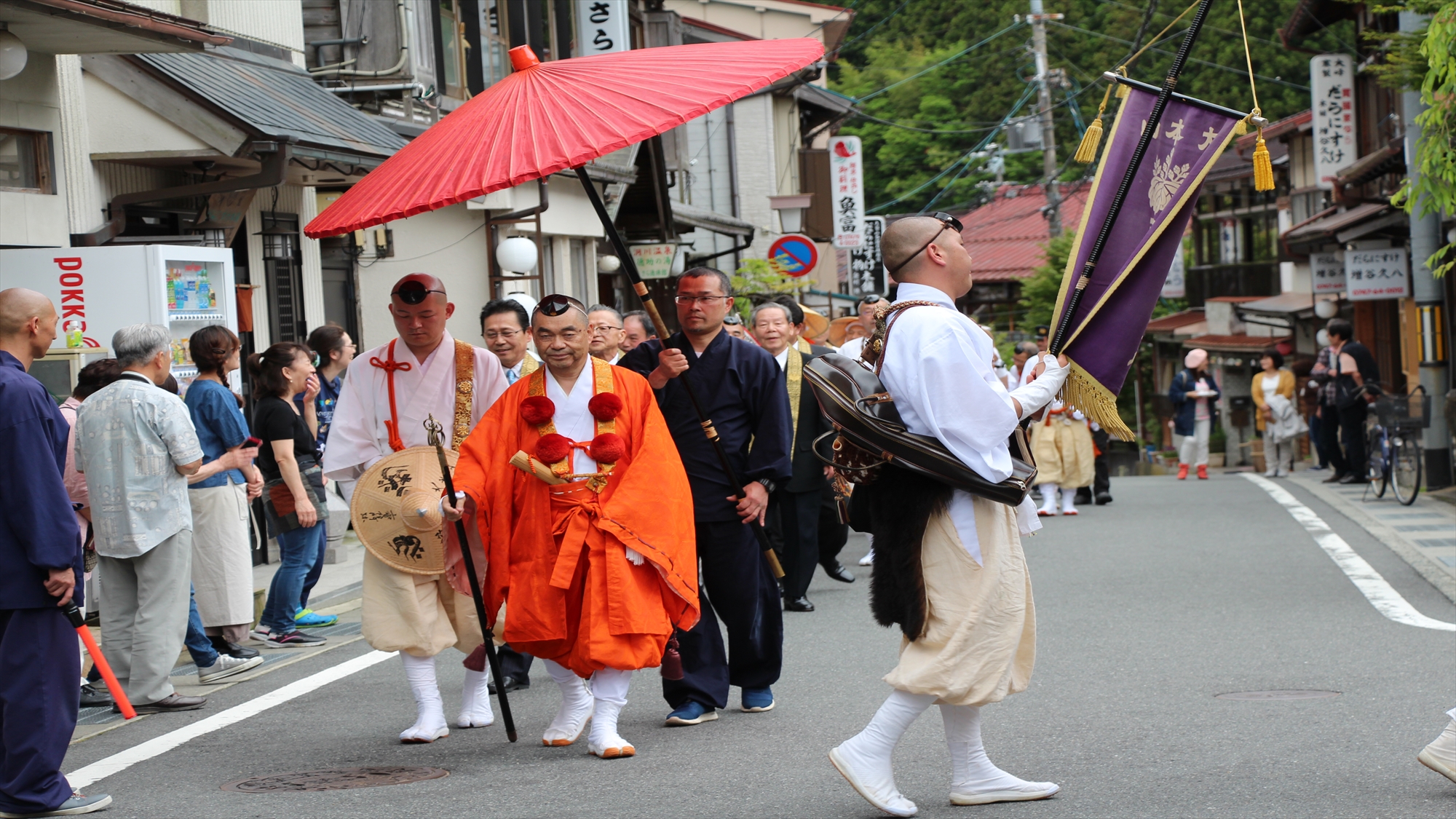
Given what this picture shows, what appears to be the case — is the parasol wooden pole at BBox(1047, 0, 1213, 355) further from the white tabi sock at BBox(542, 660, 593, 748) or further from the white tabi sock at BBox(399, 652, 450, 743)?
the white tabi sock at BBox(399, 652, 450, 743)

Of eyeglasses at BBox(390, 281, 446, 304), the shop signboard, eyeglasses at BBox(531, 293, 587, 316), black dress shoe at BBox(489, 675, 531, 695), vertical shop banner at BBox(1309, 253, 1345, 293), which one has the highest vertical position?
the shop signboard

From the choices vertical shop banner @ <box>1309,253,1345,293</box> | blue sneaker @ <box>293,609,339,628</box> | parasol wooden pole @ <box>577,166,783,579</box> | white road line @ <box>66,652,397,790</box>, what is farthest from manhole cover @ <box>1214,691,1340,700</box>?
vertical shop banner @ <box>1309,253,1345,293</box>

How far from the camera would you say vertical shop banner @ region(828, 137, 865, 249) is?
32844 mm

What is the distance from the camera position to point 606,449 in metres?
5.79

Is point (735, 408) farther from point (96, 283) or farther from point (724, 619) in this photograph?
point (96, 283)

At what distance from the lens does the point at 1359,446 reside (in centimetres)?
1861

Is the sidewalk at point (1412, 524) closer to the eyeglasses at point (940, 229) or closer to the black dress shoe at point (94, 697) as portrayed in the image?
the eyeglasses at point (940, 229)

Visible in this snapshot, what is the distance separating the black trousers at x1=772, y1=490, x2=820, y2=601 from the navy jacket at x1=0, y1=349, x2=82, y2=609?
196 inches

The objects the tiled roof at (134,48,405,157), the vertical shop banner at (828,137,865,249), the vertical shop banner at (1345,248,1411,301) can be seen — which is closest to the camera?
the tiled roof at (134,48,405,157)

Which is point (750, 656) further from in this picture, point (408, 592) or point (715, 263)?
point (715, 263)

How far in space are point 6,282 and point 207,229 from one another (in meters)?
2.75

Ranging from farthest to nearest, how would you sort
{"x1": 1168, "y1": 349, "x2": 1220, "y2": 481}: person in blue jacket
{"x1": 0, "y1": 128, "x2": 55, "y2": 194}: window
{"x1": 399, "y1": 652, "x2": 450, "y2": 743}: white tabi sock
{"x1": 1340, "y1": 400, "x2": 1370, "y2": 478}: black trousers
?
{"x1": 1168, "y1": 349, "x2": 1220, "y2": 481}: person in blue jacket < {"x1": 1340, "y1": 400, "x2": 1370, "y2": 478}: black trousers < {"x1": 0, "y1": 128, "x2": 55, "y2": 194}: window < {"x1": 399, "y1": 652, "x2": 450, "y2": 743}: white tabi sock

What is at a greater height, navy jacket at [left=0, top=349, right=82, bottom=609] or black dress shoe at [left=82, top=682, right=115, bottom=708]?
navy jacket at [left=0, top=349, right=82, bottom=609]

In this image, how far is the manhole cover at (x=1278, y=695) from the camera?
6.55m
